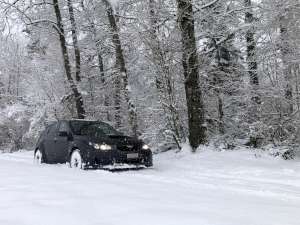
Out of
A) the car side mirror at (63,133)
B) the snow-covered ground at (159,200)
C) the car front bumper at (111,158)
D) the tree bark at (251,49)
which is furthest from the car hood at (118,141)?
the tree bark at (251,49)

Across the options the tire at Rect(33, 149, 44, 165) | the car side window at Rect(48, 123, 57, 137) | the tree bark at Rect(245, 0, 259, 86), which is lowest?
the tire at Rect(33, 149, 44, 165)

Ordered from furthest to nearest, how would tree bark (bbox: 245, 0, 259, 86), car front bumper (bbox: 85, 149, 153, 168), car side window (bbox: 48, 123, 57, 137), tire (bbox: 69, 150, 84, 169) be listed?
1. tree bark (bbox: 245, 0, 259, 86)
2. car side window (bbox: 48, 123, 57, 137)
3. tire (bbox: 69, 150, 84, 169)
4. car front bumper (bbox: 85, 149, 153, 168)

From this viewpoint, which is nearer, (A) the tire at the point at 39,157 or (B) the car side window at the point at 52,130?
(B) the car side window at the point at 52,130

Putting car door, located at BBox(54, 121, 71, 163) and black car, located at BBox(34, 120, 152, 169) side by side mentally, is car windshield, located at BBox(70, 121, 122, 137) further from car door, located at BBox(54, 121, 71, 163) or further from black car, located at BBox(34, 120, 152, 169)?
car door, located at BBox(54, 121, 71, 163)

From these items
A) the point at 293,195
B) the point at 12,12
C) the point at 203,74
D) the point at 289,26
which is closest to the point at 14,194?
the point at 293,195

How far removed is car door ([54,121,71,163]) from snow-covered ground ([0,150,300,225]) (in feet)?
7.36

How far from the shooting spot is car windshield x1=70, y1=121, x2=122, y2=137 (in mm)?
13695

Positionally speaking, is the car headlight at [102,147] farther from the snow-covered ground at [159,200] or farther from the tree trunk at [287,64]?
the tree trunk at [287,64]

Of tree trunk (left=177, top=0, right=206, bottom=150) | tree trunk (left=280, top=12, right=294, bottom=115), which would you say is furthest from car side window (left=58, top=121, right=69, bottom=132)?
tree trunk (left=280, top=12, right=294, bottom=115)

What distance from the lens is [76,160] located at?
13.0 meters

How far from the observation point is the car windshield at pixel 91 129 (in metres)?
13.7

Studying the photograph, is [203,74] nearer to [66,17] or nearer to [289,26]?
[289,26]

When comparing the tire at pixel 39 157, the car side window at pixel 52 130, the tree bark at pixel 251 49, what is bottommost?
the tire at pixel 39 157

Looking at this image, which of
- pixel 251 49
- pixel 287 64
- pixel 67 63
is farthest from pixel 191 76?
pixel 67 63
